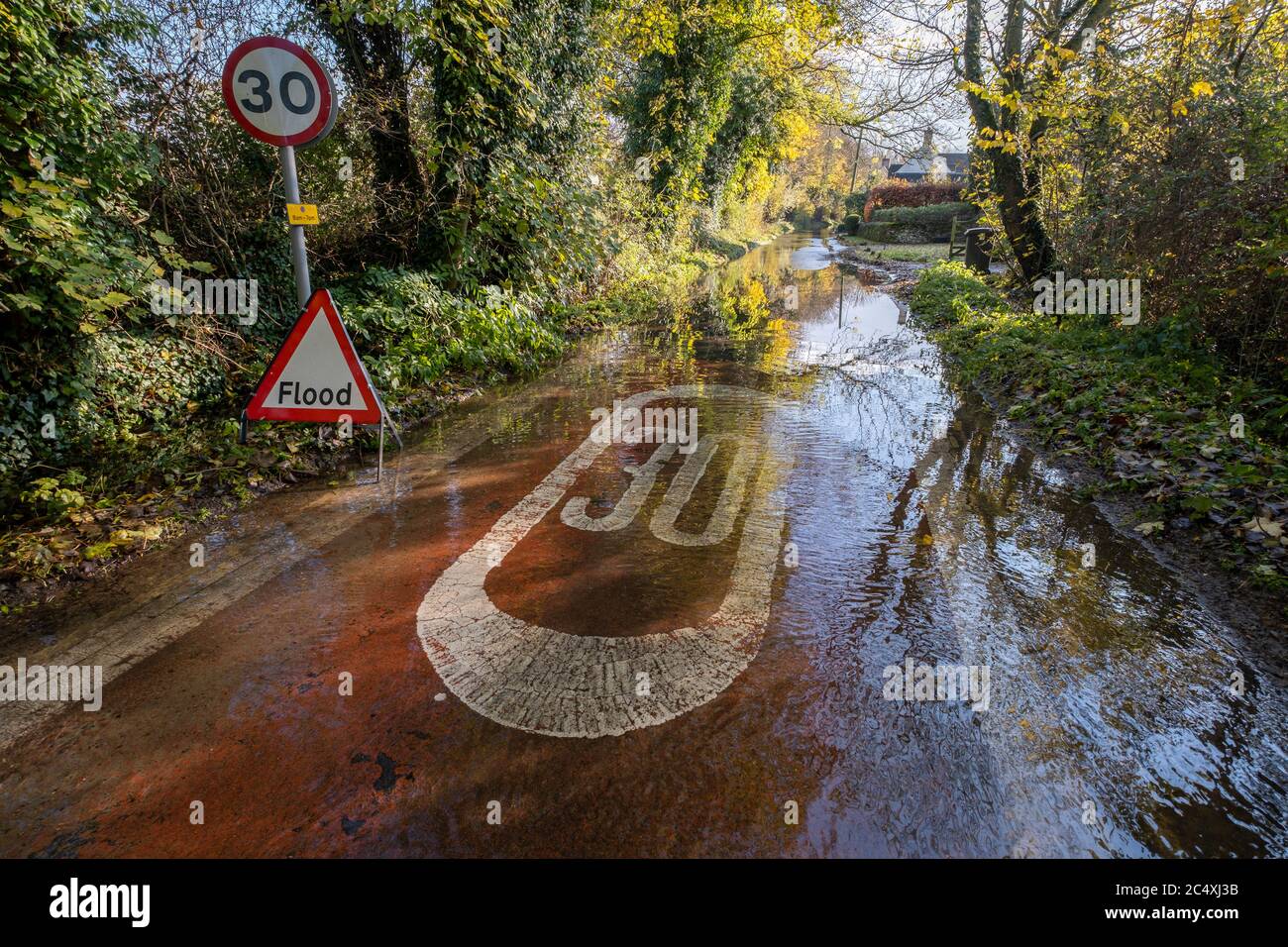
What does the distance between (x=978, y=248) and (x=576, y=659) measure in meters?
17.5

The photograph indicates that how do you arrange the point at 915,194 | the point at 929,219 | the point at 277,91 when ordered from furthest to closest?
the point at 915,194 → the point at 929,219 → the point at 277,91

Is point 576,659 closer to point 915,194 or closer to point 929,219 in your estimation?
point 929,219

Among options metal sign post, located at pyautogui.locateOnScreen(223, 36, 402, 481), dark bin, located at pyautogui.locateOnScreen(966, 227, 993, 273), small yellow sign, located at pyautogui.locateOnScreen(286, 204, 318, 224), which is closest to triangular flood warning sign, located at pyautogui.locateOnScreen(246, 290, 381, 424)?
metal sign post, located at pyautogui.locateOnScreen(223, 36, 402, 481)

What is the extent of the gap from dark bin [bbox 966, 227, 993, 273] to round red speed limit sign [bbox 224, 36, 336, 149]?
50.8 ft

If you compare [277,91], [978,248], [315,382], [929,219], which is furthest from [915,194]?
[315,382]

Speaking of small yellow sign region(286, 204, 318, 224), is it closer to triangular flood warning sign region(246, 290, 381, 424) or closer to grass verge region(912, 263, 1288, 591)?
triangular flood warning sign region(246, 290, 381, 424)

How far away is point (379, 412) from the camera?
169 inches

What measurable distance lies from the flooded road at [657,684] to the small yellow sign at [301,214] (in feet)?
5.95

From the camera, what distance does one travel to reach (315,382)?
4.23 metres

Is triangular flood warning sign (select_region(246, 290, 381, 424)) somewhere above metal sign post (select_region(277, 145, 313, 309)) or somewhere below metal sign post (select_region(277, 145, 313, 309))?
below

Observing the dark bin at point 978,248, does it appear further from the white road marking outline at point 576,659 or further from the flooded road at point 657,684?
the white road marking outline at point 576,659

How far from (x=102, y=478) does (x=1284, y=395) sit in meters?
8.66

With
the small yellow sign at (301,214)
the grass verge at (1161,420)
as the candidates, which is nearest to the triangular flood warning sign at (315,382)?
the small yellow sign at (301,214)

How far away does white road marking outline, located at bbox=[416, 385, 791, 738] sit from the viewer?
2.32 meters
